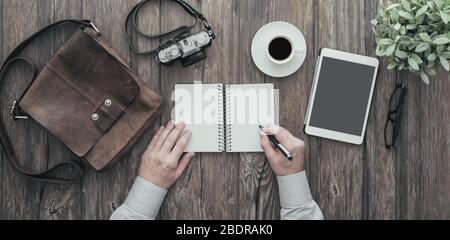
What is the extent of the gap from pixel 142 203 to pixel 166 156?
0.15m

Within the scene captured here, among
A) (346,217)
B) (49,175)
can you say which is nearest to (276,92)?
Answer: (346,217)

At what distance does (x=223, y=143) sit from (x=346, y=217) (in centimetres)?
44

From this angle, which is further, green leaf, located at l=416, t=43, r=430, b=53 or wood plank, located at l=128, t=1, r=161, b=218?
wood plank, located at l=128, t=1, r=161, b=218

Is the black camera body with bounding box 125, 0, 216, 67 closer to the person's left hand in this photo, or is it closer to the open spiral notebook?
the open spiral notebook

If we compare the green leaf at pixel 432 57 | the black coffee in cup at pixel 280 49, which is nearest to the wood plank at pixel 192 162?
the black coffee in cup at pixel 280 49

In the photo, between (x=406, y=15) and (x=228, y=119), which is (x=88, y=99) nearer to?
(x=228, y=119)

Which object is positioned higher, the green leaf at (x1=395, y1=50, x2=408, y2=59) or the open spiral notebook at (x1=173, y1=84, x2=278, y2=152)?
the green leaf at (x1=395, y1=50, x2=408, y2=59)

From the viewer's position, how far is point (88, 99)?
1.12 meters

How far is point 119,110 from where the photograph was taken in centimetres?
112

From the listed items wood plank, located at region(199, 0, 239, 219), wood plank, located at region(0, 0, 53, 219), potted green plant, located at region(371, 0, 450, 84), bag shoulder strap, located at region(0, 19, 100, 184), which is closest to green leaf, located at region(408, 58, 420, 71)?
potted green plant, located at region(371, 0, 450, 84)

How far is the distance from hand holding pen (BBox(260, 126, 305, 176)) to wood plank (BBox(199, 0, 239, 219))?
11 centimetres

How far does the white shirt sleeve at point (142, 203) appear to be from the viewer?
1.14 m

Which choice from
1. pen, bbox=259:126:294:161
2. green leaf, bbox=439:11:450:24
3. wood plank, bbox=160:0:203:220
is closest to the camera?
green leaf, bbox=439:11:450:24

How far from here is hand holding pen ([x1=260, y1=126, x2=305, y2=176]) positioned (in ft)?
3.77
